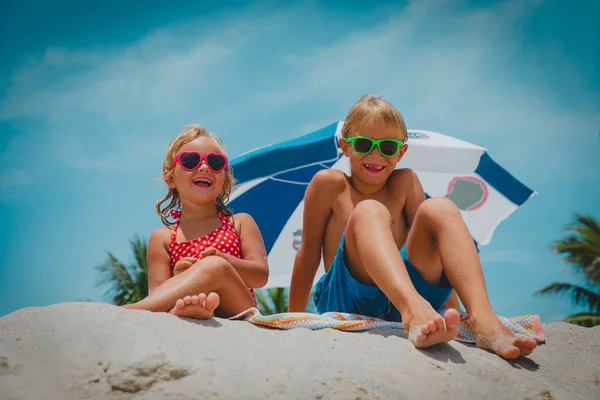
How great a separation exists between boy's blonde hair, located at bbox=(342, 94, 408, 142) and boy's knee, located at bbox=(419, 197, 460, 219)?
65cm

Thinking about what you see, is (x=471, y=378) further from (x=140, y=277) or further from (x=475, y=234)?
(x=140, y=277)

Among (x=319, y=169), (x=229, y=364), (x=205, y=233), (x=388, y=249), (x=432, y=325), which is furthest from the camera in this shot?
(x=319, y=169)

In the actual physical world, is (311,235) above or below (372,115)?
below

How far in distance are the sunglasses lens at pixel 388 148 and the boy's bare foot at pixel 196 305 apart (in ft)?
3.97

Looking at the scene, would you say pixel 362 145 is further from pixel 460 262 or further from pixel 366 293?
pixel 460 262

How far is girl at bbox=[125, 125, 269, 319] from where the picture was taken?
235 cm

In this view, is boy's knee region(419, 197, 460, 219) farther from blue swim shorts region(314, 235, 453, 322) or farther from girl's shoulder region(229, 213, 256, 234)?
girl's shoulder region(229, 213, 256, 234)

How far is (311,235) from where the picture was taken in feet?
9.44

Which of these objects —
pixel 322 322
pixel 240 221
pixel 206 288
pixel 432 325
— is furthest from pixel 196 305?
pixel 240 221

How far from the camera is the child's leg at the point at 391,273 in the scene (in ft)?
6.30

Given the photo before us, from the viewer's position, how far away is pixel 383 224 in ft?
7.20

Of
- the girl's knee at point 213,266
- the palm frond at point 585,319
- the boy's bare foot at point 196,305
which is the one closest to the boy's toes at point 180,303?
the boy's bare foot at point 196,305

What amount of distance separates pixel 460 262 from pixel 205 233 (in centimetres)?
132

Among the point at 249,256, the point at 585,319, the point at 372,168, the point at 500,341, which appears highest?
the point at 372,168
